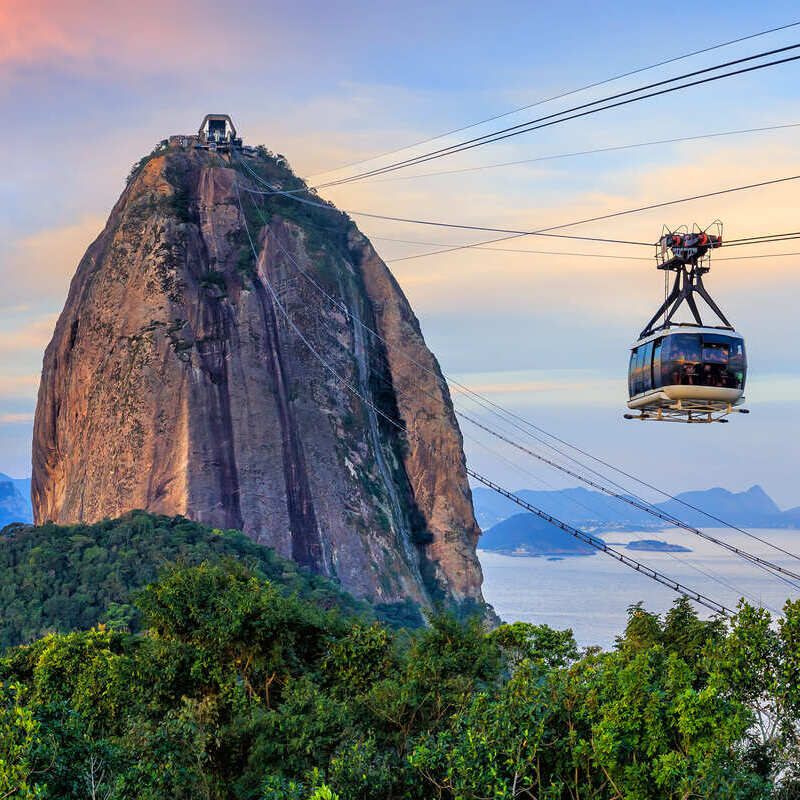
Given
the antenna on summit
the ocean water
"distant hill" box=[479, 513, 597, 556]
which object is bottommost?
the ocean water

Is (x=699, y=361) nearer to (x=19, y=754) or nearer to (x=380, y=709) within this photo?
(x=380, y=709)

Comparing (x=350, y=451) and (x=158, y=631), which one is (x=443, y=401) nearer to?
(x=350, y=451)

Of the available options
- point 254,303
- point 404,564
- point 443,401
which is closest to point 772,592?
point 443,401

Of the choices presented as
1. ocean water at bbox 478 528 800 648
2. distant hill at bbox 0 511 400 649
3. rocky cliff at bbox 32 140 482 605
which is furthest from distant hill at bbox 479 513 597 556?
distant hill at bbox 0 511 400 649

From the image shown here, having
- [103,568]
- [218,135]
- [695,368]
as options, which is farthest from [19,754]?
[218,135]

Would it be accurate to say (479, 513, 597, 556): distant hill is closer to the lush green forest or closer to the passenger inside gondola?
the passenger inside gondola

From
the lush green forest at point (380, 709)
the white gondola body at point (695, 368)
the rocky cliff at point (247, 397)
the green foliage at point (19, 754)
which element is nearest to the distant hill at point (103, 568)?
the rocky cliff at point (247, 397)

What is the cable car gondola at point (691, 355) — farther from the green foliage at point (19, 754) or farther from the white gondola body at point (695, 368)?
the green foliage at point (19, 754)
